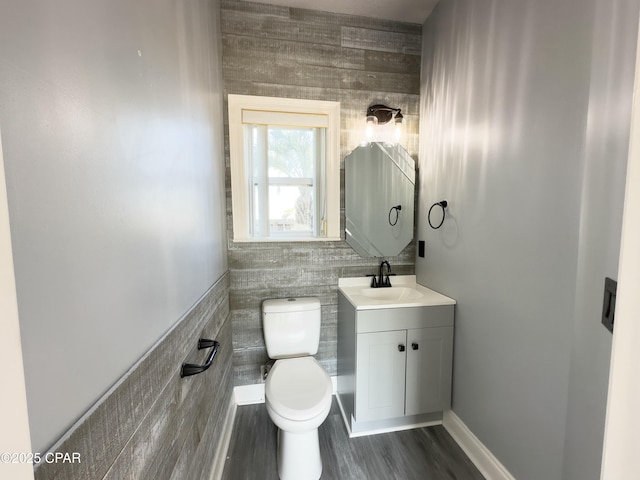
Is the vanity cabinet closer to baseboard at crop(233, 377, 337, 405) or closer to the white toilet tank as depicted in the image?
the white toilet tank

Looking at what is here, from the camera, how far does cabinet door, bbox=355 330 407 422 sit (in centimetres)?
159

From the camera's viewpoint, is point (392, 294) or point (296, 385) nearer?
point (296, 385)

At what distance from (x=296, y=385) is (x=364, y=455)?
605 mm

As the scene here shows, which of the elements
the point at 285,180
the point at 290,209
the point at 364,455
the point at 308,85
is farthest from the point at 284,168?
the point at 364,455

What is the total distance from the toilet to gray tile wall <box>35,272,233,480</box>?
0.34 metres

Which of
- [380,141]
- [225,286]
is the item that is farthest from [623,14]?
[225,286]

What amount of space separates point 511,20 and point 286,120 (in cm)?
130

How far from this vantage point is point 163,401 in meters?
0.80

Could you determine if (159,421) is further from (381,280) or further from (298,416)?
(381,280)

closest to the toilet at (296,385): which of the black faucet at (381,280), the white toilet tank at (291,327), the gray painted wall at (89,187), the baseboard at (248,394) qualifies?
the white toilet tank at (291,327)

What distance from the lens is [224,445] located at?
4.99ft

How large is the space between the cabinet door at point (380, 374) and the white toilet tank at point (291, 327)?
0.37 meters

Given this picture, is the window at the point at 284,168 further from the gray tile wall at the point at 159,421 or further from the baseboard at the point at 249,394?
the baseboard at the point at 249,394

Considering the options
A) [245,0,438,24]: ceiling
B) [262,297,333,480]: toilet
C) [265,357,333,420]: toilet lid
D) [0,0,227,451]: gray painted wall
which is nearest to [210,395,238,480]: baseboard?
[262,297,333,480]: toilet
